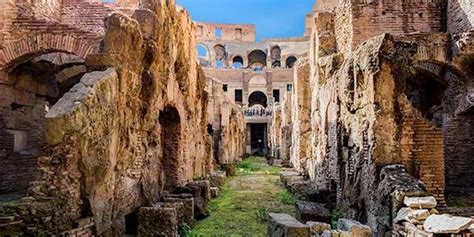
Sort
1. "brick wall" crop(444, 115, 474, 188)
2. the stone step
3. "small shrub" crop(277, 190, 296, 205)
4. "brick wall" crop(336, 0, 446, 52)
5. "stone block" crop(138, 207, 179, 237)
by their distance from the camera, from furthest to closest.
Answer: "brick wall" crop(336, 0, 446, 52) < "small shrub" crop(277, 190, 296, 205) < "brick wall" crop(444, 115, 474, 188) < "stone block" crop(138, 207, 179, 237) < the stone step

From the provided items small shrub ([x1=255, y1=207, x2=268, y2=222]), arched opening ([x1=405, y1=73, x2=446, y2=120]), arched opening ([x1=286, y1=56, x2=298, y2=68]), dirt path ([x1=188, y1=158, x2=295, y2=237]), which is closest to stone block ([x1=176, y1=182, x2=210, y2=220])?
dirt path ([x1=188, y1=158, x2=295, y2=237])

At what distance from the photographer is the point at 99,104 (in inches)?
231

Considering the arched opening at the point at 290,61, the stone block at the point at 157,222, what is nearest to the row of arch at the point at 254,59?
the arched opening at the point at 290,61

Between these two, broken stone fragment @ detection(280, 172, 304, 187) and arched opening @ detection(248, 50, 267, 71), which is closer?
broken stone fragment @ detection(280, 172, 304, 187)

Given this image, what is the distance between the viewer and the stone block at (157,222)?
6891 millimetres

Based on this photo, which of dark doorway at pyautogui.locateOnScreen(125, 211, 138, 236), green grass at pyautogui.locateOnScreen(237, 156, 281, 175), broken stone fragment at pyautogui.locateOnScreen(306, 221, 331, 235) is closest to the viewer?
broken stone fragment at pyautogui.locateOnScreen(306, 221, 331, 235)

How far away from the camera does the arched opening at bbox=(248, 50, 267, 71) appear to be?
5734 cm

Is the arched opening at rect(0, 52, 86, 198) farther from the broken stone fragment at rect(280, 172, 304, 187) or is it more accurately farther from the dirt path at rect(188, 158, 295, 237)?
the broken stone fragment at rect(280, 172, 304, 187)

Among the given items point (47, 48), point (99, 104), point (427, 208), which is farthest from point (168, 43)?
point (427, 208)

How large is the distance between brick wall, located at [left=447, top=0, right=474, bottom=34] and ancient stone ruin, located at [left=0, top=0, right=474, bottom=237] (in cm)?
5

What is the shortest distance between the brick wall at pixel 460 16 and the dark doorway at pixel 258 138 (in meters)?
28.6

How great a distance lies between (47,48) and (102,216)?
5.13 meters

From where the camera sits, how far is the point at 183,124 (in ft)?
37.0

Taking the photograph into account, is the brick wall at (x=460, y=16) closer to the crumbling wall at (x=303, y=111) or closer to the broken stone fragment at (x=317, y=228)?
the crumbling wall at (x=303, y=111)
